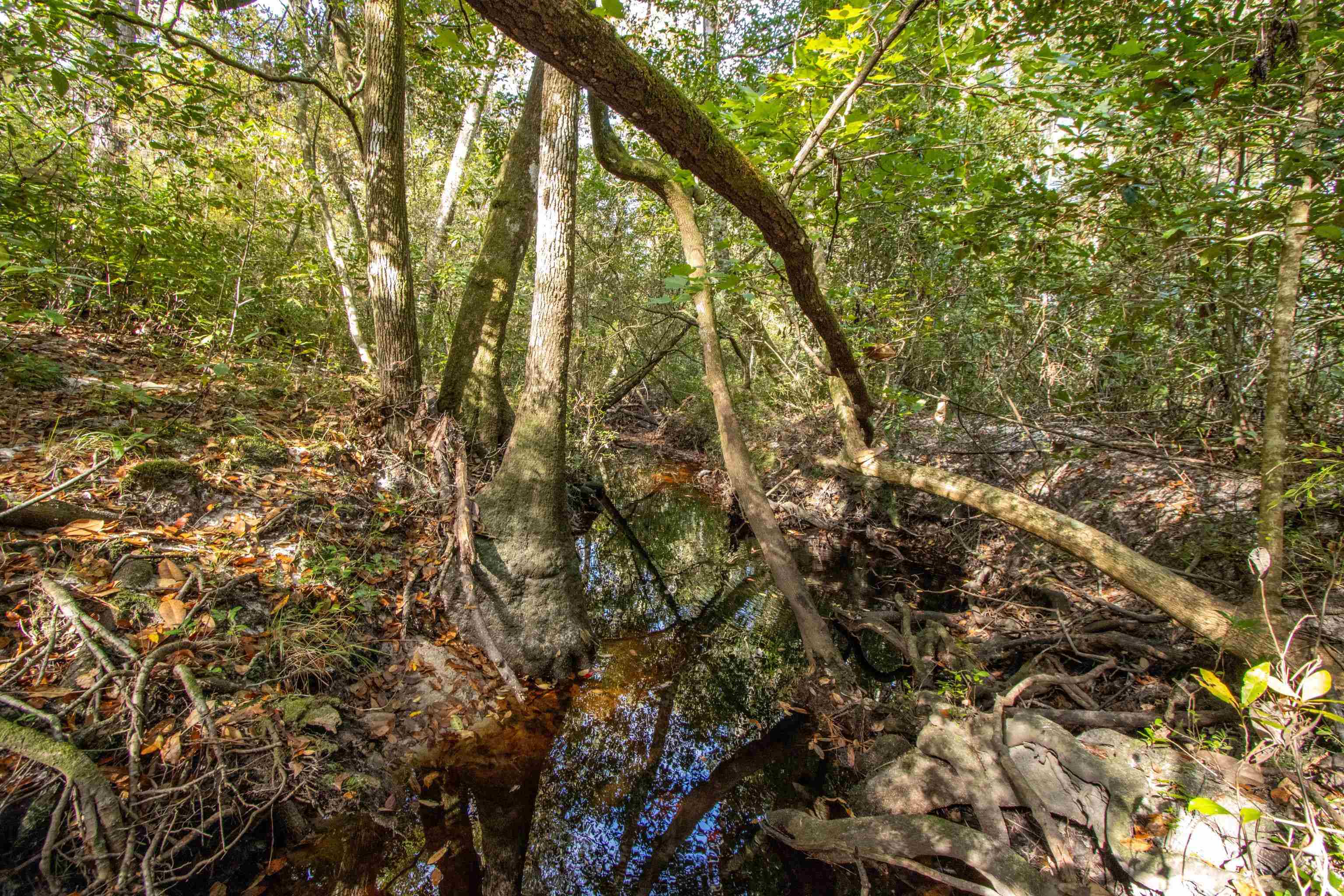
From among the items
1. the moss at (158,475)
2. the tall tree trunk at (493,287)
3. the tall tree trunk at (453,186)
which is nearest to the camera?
the moss at (158,475)

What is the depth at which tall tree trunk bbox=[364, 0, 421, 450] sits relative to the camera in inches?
175

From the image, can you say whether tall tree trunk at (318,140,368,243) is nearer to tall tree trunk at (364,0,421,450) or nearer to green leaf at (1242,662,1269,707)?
tall tree trunk at (364,0,421,450)

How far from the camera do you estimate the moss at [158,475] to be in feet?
10.7

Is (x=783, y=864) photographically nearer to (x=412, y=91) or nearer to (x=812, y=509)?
Answer: (x=812, y=509)

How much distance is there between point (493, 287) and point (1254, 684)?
5.86 meters

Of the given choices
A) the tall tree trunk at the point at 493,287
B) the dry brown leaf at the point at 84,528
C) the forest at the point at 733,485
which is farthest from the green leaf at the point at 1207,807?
the tall tree trunk at the point at 493,287

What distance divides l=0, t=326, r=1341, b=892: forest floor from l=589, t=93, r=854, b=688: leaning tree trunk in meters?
0.95

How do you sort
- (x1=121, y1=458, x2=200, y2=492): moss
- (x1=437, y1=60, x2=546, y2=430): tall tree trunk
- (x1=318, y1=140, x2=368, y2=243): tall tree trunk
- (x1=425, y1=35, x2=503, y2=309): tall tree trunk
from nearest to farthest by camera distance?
1. (x1=121, y1=458, x2=200, y2=492): moss
2. (x1=437, y1=60, x2=546, y2=430): tall tree trunk
3. (x1=318, y1=140, x2=368, y2=243): tall tree trunk
4. (x1=425, y1=35, x2=503, y2=309): tall tree trunk

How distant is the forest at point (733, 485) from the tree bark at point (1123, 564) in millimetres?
21

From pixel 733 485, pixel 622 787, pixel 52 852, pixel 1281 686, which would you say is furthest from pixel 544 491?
pixel 1281 686

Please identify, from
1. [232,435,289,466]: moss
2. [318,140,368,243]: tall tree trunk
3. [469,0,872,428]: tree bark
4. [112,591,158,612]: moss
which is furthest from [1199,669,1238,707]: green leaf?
[318,140,368,243]: tall tree trunk

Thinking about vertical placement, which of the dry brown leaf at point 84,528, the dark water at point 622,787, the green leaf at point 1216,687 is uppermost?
the dry brown leaf at point 84,528

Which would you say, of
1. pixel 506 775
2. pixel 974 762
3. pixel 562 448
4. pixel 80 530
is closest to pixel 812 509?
pixel 562 448

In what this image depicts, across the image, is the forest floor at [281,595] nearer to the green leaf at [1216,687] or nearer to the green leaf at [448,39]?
the green leaf at [1216,687]
